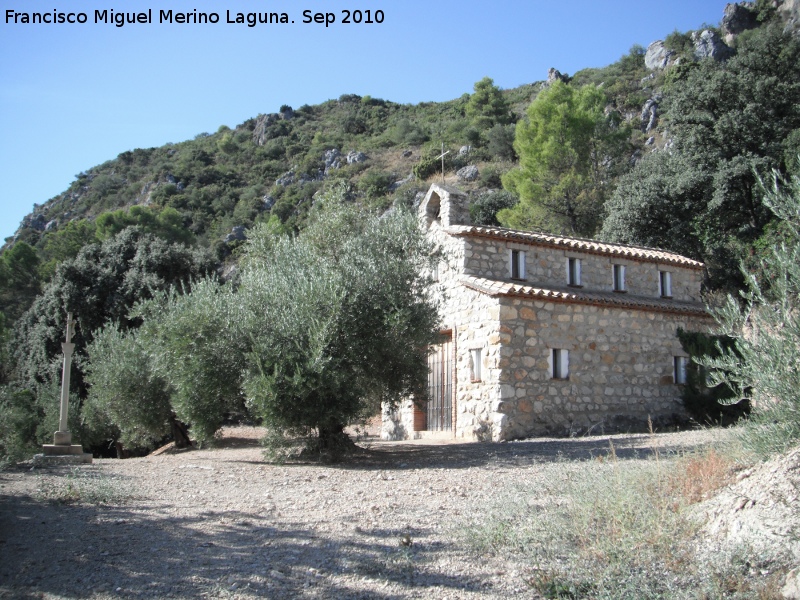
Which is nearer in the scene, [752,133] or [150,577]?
[150,577]

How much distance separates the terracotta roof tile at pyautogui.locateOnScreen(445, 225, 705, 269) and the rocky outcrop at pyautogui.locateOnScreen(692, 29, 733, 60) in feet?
126

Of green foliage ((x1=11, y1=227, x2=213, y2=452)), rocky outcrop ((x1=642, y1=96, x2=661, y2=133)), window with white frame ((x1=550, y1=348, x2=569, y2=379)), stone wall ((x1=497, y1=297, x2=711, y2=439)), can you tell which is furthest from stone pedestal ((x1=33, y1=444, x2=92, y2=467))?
rocky outcrop ((x1=642, y1=96, x2=661, y2=133))

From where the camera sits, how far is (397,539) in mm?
6590

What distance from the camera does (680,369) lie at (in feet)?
58.7

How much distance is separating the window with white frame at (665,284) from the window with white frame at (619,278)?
59.0 inches

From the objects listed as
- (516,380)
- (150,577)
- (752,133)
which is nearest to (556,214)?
(752,133)

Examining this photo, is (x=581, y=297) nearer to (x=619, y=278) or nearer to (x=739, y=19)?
(x=619, y=278)

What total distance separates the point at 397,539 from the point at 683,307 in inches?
568

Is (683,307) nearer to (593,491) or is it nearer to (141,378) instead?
(593,491)

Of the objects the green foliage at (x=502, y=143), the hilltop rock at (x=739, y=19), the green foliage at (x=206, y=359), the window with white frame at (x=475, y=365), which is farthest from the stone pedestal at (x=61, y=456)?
the hilltop rock at (x=739, y=19)

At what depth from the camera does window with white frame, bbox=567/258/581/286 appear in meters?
18.6

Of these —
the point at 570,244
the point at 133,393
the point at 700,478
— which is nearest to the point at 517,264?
the point at 570,244

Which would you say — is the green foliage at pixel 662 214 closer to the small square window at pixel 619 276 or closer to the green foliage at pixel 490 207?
the small square window at pixel 619 276

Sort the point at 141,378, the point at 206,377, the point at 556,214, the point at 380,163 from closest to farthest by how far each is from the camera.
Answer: the point at 206,377 < the point at 141,378 < the point at 556,214 < the point at 380,163
